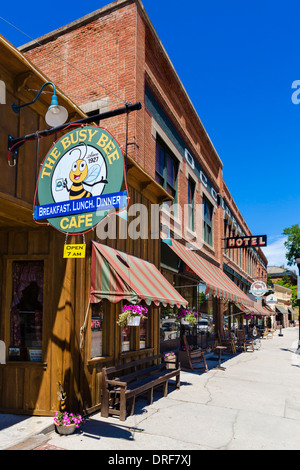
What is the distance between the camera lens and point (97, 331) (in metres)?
7.62

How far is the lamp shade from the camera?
5574 millimetres

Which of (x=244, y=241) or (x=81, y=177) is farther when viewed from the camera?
(x=244, y=241)

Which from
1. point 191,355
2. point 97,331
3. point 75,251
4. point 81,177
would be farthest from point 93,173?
point 191,355

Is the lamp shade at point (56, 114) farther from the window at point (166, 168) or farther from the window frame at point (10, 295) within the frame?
the window at point (166, 168)

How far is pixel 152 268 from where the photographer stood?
9.99 metres

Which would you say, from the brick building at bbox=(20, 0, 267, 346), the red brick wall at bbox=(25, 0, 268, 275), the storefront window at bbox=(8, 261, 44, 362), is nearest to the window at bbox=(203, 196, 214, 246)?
the brick building at bbox=(20, 0, 267, 346)

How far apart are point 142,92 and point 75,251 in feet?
23.2

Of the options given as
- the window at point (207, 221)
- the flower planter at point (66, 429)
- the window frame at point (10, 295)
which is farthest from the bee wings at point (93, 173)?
the window at point (207, 221)

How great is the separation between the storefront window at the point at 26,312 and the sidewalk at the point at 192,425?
1.08 meters

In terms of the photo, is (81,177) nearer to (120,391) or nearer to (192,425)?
(120,391)

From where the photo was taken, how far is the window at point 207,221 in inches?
760
